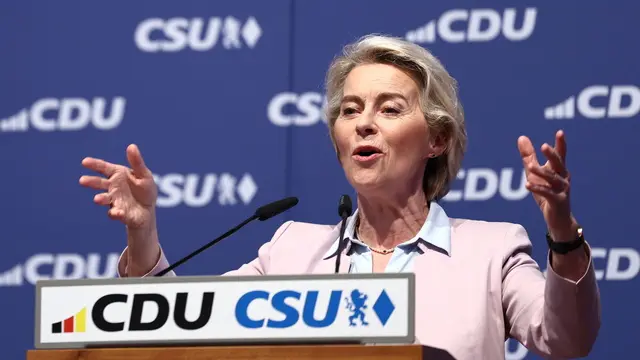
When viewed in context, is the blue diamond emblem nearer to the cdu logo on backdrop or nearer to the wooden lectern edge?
the wooden lectern edge

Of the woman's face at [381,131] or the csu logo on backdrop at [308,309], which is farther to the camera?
the woman's face at [381,131]

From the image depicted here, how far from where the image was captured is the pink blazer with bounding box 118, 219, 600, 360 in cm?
185

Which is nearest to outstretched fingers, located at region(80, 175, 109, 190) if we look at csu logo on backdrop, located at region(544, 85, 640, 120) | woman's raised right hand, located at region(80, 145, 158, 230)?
woman's raised right hand, located at region(80, 145, 158, 230)

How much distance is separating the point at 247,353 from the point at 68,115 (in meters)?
1.69

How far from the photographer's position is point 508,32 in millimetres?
2854

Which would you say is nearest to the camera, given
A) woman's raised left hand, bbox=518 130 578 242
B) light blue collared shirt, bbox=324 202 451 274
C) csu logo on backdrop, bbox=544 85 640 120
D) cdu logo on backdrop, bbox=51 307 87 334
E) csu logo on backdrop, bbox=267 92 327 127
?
cdu logo on backdrop, bbox=51 307 87 334

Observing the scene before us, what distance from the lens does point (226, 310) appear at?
156cm

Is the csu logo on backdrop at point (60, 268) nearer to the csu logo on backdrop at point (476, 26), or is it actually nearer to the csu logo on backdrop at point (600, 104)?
the csu logo on backdrop at point (476, 26)

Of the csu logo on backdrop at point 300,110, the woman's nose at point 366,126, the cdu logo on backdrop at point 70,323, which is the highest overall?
the csu logo on backdrop at point 300,110

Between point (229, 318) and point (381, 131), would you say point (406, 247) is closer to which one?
point (381, 131)

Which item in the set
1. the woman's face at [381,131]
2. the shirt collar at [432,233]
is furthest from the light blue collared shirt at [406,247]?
the woman's face at [381,131]

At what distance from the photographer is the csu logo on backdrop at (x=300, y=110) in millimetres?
2934

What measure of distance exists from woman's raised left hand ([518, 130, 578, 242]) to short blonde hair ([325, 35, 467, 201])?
61cm

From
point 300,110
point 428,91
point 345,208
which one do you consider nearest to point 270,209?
point 345,208
